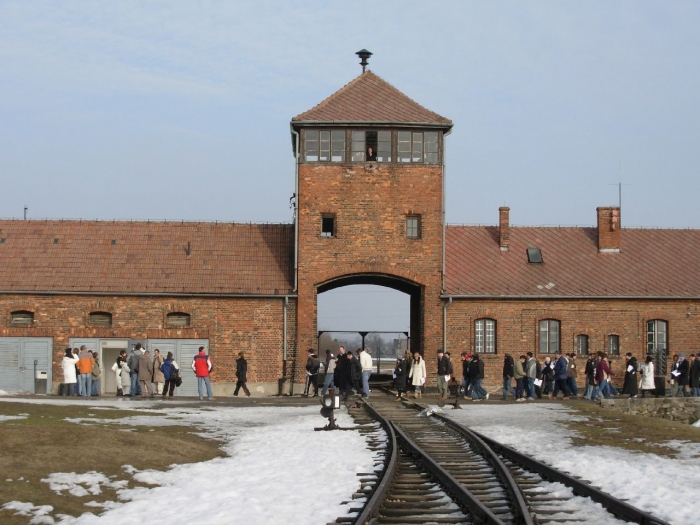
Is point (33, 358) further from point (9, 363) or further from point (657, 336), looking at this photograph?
point (657, 336)

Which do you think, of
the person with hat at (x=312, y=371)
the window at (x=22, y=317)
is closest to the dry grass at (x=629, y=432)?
the person with hat at (x=312, y=371)

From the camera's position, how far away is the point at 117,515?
9492 millimetres

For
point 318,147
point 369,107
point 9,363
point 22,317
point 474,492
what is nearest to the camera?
point 474,492

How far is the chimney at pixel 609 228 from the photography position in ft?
120

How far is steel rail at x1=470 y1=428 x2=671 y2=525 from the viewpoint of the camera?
877cm

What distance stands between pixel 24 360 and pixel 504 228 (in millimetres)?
17709

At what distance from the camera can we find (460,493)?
33.4 ft

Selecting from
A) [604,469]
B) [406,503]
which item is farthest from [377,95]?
[406,503]

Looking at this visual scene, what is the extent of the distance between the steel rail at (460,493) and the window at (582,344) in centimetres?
2053

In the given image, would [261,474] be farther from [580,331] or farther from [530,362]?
[580,331]

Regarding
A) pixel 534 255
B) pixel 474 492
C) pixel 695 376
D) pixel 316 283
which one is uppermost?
pixel 534 255

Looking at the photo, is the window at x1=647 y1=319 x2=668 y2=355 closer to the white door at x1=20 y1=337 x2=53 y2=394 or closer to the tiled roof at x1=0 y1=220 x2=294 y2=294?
the tiled roof at x1=0 y1=220 x2=294 y2=294

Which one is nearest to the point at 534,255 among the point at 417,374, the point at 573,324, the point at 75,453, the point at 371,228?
the point at 573,324

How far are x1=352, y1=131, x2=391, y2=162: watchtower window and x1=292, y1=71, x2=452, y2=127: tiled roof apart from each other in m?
0.58
